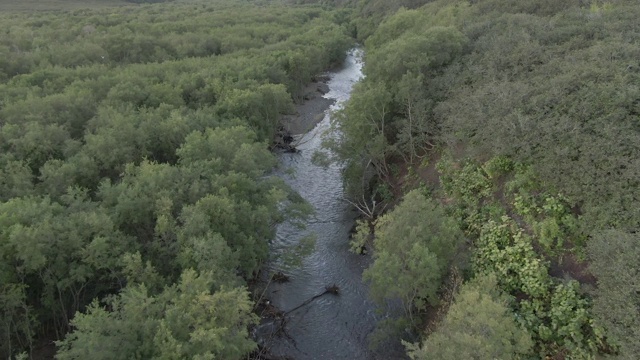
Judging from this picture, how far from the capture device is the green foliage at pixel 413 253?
61.5 feet

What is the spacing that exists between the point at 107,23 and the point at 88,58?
32.1 meters

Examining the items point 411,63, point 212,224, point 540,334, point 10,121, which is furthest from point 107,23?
point 540,334

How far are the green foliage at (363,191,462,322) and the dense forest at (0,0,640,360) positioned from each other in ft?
0.35

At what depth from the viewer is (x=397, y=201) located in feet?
108

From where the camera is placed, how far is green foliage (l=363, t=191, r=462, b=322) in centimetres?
1873

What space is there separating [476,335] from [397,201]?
61.0 feet

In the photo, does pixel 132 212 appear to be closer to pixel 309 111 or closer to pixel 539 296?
pixel 539 296

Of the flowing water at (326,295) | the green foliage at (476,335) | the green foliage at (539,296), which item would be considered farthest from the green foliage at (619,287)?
the flowing water at (326,295)

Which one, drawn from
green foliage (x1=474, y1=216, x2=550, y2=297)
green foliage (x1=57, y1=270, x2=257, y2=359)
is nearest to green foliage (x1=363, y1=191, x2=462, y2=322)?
green foliage (x1=474, y1=216, x2=550, y2=297)

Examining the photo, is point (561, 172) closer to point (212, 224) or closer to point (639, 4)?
point (212, 224)

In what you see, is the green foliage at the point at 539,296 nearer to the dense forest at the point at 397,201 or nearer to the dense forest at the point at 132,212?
the dense forest at the point at 397,201

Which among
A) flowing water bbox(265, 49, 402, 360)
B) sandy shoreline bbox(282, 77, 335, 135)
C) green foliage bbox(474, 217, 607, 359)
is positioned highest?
green foliage bbox(474, 217, 607, 359)

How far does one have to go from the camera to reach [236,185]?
2395 cm

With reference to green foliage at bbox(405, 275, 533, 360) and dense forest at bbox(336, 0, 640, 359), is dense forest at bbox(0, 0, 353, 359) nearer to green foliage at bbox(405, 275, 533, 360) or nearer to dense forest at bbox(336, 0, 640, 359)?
green foliage at bbox(405, 275, 533, 360)
